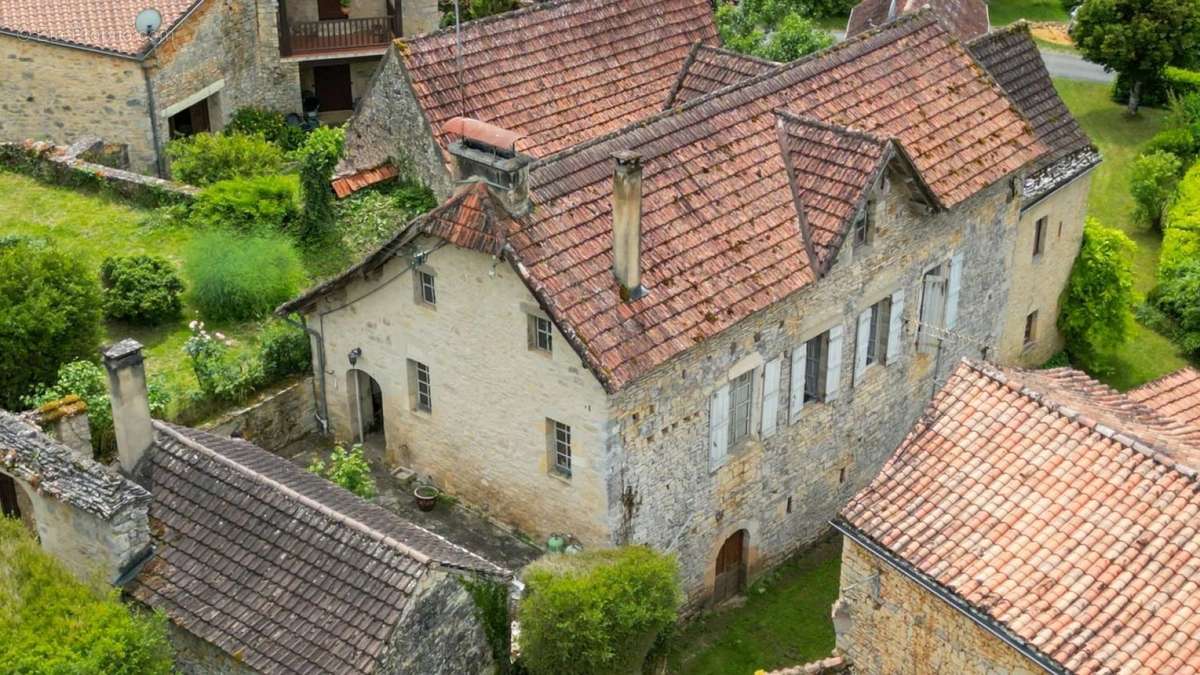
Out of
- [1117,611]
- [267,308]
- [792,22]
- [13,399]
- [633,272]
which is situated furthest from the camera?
[792,22]

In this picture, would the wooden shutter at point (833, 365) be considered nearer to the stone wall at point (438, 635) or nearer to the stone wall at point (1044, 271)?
the stone wall at point (1044, 271)

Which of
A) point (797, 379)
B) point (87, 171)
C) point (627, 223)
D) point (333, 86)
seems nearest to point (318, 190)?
point (87, 171)

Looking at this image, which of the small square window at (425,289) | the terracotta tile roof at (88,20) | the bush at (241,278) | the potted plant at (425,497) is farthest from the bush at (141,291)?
the terracotta tile roof at (88,20)

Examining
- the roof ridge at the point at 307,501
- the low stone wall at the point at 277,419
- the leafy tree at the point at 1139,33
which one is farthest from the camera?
the leafy tree at the point at 1139,33

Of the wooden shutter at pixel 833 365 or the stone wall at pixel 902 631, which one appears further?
the wooden shutter at pixel 833 365

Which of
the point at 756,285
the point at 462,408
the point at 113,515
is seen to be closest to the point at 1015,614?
the point at 756,285

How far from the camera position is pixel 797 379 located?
93.7 feet

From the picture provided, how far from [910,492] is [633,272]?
230 inches

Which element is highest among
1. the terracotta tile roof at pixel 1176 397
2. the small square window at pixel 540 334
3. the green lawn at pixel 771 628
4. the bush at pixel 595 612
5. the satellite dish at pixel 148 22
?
the satellite dish at pixel 148 22

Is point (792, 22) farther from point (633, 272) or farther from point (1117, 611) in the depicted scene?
point (1117, 611)

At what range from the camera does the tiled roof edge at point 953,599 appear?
65.1 feet

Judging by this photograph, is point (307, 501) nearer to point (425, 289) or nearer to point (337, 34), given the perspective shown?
point (425, 289)

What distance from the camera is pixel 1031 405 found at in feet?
76.0

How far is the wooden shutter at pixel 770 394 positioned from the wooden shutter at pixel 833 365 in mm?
1512
